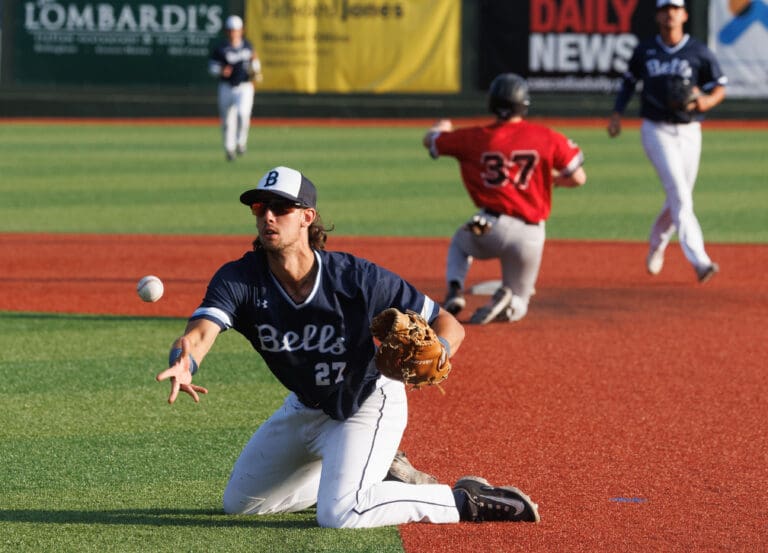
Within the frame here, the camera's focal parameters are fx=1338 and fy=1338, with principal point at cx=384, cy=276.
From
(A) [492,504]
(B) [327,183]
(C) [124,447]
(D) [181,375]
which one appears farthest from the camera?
(B) [327,183]

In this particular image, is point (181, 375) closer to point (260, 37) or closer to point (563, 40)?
point (260, 37)

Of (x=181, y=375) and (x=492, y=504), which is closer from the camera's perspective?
(x=181, y=375)

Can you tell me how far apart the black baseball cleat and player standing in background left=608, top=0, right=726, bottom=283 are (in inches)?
211

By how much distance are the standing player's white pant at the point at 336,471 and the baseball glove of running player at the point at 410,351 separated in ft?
1.34

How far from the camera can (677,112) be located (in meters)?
10.3

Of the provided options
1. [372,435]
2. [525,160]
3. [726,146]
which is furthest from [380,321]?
[726,146]

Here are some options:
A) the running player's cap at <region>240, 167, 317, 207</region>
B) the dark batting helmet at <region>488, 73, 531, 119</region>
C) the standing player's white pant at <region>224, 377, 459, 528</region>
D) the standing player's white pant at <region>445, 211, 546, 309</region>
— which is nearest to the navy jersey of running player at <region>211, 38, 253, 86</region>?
the standing player's white pant at <region>445, 211, 546, 309</region>

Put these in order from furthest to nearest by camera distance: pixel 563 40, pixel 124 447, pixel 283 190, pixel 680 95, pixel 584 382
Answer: pixel 563 40 < pixel 680 95 < pixel 584 382 < pixel 124 447 < pixel 283 190

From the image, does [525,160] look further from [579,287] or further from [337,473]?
[337,473]

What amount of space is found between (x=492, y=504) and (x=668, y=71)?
6.20 meters

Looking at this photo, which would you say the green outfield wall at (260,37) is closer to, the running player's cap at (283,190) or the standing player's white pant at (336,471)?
the standing player's white pant at (336,471)

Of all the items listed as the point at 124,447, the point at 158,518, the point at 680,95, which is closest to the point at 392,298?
the point at 158,518

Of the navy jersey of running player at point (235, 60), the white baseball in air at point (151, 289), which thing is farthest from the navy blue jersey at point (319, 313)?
the navy jersey of running player at point (235, 60)

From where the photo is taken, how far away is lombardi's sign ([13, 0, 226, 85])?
86.9 feet
